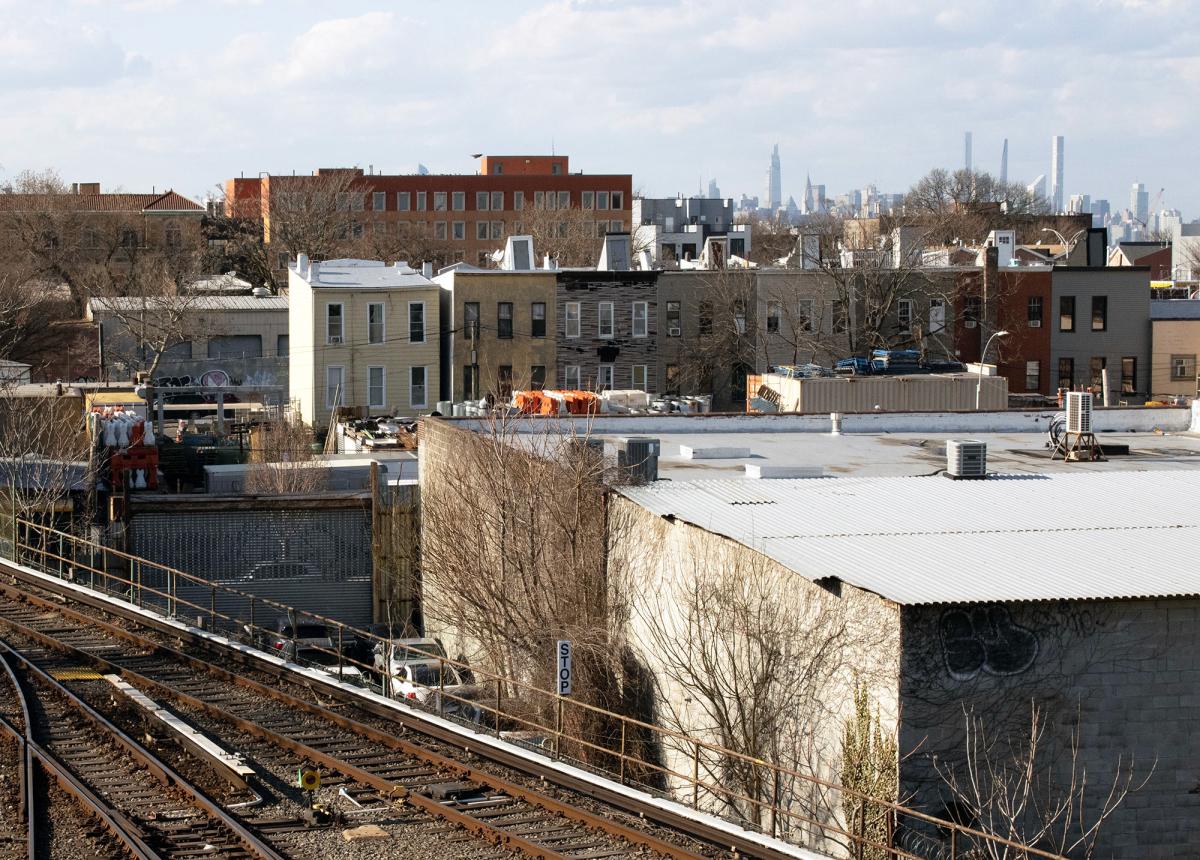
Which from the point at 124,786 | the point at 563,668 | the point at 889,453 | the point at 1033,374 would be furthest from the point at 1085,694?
the point at 1033,374

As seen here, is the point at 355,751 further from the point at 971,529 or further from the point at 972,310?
the point at 972,310

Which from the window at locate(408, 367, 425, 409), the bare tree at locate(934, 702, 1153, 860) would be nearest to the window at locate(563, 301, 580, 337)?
the window at locate(408, 367, 425, 409)

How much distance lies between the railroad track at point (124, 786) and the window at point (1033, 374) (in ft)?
165

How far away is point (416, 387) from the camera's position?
189ft

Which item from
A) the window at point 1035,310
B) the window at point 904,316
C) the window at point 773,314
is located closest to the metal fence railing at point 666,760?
the window at point 773,314

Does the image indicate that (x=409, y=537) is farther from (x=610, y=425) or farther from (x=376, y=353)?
(x=376, y=353)

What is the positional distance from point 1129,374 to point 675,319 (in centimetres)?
1864

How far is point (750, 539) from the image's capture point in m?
19.8

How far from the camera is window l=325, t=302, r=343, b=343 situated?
5672 centimetres

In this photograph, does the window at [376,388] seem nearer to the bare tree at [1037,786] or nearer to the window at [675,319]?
the window at [675,319]

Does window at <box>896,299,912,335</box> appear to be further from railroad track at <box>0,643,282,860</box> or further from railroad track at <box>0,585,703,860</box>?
railroad track at <box>0,643,282,860</box>

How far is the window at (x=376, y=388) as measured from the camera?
57.0 m

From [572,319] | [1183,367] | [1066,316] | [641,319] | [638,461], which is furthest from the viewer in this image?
[1066,316]

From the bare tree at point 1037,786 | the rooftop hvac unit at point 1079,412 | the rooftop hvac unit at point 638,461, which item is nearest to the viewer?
the bare tree at point 1037,786
